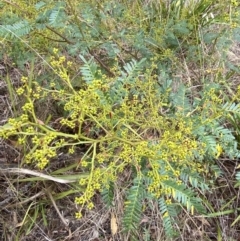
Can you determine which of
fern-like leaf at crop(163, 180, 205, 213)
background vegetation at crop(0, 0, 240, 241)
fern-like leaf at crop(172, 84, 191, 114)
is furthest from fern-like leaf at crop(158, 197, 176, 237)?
fern-like leaf at crop(172, 84, 191, 114)

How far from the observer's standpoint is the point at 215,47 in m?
2.02

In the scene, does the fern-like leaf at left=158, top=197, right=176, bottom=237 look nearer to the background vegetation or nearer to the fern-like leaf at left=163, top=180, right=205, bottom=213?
the background vegetation

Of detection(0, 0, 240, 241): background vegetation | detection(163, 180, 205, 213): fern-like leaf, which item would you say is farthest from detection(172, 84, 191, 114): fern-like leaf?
detection(163, 180, 205, 213): fern-like leaf

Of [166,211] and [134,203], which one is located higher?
[134,203]

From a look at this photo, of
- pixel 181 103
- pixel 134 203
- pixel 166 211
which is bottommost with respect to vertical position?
pixel 166 211

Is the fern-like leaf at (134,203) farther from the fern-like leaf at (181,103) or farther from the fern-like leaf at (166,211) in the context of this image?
the fern-like leaf at (181,103)

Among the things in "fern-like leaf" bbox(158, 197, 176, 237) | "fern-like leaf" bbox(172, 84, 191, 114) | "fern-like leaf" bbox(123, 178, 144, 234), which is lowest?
"fern-like leaf" bbox(158, 197, 176, 237)

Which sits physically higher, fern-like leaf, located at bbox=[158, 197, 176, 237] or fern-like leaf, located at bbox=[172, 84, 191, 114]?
fern-like leaf, located at bbox=[172, 84, 191, 114]

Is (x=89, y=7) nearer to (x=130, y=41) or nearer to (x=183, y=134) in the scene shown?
(x=130, y=41)

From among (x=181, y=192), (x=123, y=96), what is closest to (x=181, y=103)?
(x=123, y=96)

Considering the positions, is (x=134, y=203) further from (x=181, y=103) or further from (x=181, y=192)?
(x=181, y=103)

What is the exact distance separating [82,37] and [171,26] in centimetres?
40

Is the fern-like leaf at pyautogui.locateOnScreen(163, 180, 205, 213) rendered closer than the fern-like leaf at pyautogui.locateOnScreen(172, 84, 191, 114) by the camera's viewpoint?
Yes

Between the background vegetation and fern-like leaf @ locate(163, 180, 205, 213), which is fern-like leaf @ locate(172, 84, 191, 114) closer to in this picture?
the background vegetation
